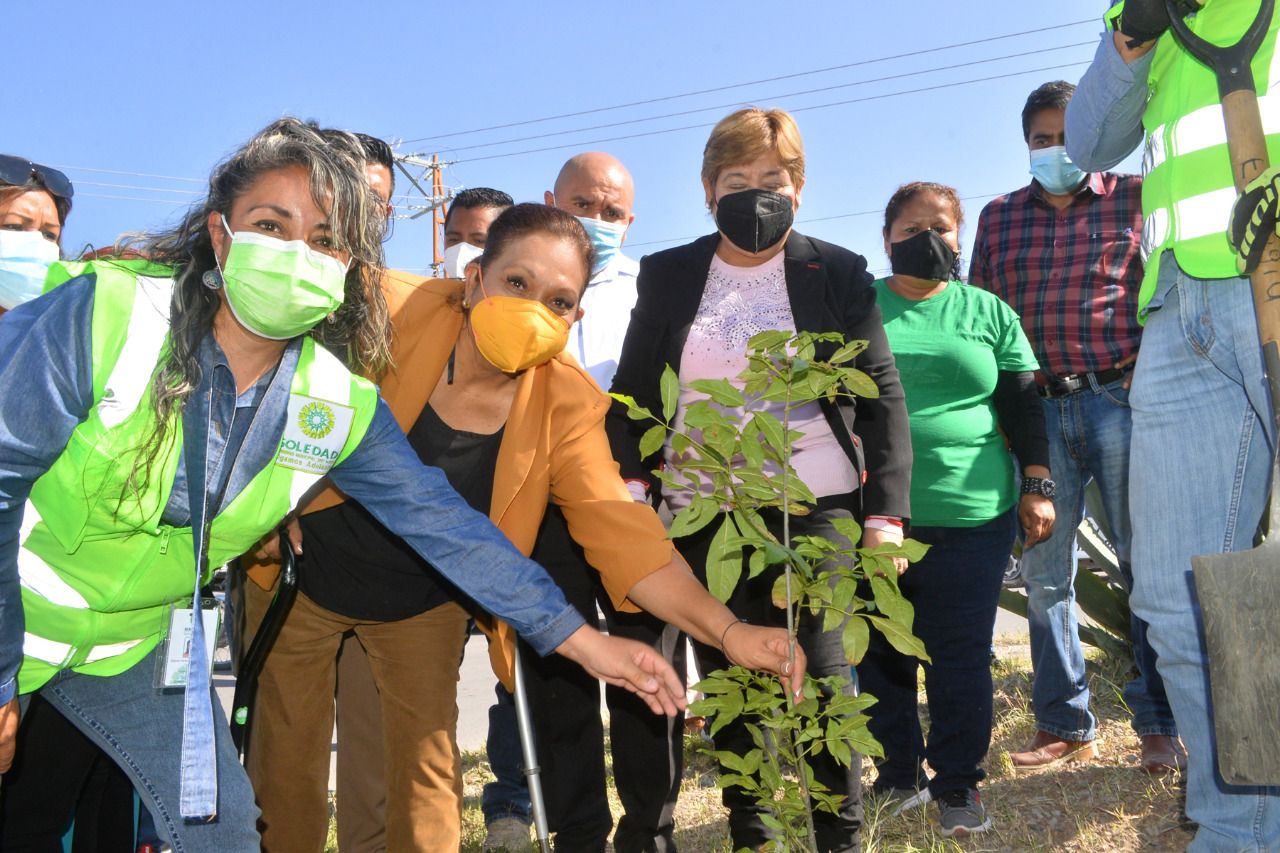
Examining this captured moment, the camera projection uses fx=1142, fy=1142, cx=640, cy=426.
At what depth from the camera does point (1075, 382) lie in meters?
4.31

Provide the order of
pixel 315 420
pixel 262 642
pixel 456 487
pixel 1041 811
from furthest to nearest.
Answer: pixel 1041 811 < pixel 456 487 < pixel 262 642 < pixel 315 420

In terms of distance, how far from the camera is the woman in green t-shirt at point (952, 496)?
3.92m

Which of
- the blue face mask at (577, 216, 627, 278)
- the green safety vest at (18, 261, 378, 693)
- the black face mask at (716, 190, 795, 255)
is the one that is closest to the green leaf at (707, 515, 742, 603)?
the green safety vest at (18, 261, 378, 693)

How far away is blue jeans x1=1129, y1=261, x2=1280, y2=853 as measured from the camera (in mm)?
2270

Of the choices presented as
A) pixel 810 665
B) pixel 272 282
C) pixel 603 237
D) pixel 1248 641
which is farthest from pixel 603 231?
pixel 1248 641

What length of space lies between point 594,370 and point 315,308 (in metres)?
A: 1.99

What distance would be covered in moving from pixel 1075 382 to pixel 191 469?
324 centimetres

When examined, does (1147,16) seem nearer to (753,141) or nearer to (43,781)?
(753,141)

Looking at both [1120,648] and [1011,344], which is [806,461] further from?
[1120,648]

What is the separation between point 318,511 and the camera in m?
3.33

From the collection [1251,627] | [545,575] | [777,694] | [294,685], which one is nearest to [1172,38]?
[1251,627]

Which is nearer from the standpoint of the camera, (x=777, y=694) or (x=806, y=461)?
(x=777, y=694)

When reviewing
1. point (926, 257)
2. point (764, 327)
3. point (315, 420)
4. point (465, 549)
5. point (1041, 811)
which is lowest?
point (1041, 811)

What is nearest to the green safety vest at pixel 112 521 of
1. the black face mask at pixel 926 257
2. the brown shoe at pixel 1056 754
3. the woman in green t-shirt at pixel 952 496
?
the woman in green t-shirt at pixel 952 496
